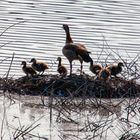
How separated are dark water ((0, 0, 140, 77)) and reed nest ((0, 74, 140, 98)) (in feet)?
3.49

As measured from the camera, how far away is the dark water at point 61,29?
1421 cm

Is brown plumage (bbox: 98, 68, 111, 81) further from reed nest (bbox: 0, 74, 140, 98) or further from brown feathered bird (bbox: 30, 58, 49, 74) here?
brown feathered bird (bbox: 30, 58, 49, 74)

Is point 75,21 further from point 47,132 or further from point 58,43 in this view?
point 47,132

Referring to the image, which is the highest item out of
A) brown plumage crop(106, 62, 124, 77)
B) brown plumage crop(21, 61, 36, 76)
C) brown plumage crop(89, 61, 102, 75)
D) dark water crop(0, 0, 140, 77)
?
brown plumage crop(106, 62, 124, 77)

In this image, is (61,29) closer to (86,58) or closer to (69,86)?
(86,58)

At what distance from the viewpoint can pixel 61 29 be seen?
16750 mm

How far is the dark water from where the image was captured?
14211mm

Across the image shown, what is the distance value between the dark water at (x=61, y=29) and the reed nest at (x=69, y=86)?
3.49 feet

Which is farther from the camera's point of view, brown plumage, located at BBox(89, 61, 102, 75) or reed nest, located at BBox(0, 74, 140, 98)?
brown plumage, located at BBox(89, 61, 102, 75)

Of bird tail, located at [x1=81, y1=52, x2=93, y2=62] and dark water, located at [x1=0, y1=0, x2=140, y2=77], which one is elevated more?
bird tail, located at [x1=81, y1=52, x2=93, y2=62]

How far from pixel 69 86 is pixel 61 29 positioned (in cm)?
523

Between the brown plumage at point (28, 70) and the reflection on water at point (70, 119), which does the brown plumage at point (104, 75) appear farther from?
the brown plumage at point (28, 70)

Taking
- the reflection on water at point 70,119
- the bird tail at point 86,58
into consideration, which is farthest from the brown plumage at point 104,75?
the bird tail at point 86,58

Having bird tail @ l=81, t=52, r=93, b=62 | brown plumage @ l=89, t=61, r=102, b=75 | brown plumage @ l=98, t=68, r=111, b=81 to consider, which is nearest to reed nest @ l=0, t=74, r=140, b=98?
brown plumage @ l=98, t=68, r=111, b=81
